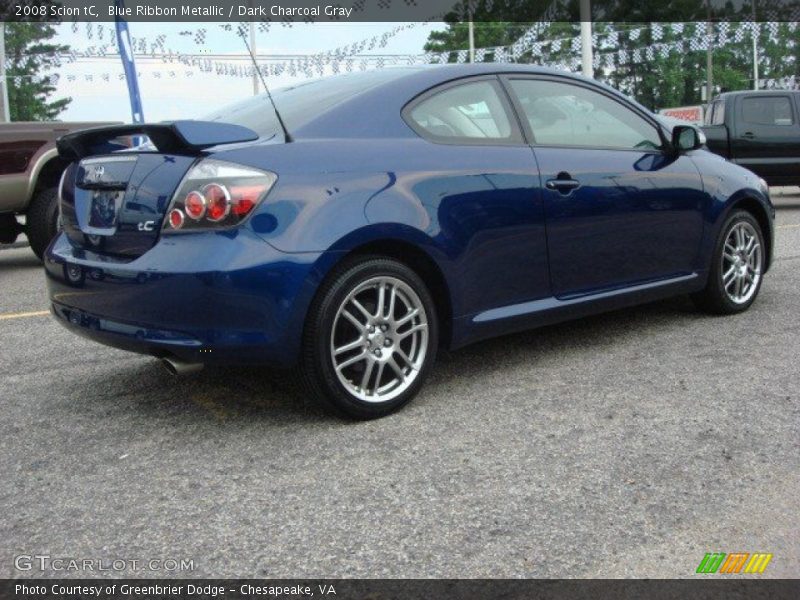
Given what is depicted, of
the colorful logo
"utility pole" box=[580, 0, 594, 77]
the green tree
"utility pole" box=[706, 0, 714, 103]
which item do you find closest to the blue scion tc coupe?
the colorful logo

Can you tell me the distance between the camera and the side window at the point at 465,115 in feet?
13.0

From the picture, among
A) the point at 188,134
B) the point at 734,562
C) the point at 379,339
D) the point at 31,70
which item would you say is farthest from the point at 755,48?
the point at 734,562

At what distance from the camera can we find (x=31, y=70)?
76.2 feet

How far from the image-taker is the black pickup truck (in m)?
13.8

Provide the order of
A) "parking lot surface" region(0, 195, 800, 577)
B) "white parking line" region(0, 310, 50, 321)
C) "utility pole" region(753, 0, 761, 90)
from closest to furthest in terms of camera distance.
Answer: "parking lot surface" region(0, 195, 800, 577), "white parking line" region(0, 310, 50, 321), "utility pole" region(753, 0, 761, 90)

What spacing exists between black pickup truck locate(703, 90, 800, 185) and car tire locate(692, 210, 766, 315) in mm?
8797

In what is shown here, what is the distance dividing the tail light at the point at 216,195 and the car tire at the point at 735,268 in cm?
299

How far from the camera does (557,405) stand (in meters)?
3.77

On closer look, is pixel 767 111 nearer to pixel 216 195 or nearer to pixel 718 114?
pixel 718 114

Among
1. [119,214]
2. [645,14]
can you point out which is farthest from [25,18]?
[119,214]

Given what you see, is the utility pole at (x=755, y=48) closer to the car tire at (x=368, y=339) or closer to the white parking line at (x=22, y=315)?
the white parking line at (x=22, y=315)

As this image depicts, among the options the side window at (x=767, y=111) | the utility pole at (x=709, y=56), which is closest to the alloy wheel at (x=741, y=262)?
the side window at (x=767, y=111)

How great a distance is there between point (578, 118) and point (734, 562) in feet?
8.85

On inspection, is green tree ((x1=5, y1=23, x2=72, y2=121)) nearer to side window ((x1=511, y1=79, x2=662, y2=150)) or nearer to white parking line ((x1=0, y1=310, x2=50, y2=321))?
white parking line ((x1=0, y1=310, x2=50, y2=321))
